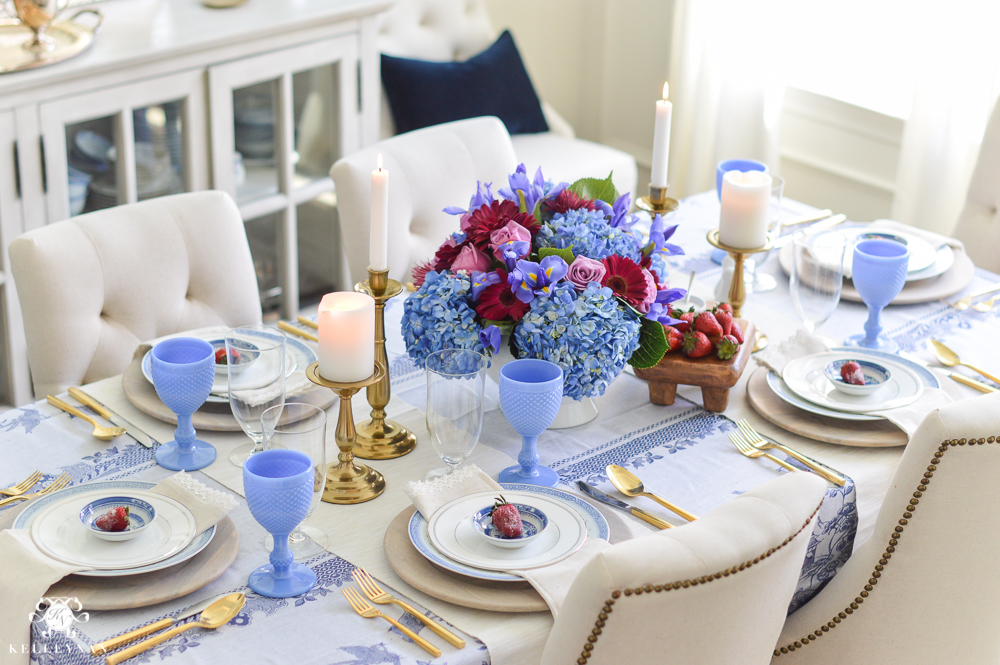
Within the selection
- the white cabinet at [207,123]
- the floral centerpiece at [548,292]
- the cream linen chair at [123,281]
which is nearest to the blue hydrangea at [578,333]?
the floral centerpiece at [548,292]

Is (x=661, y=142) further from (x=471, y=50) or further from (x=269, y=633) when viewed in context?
(x=471, y=50)

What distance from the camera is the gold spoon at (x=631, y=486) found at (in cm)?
121

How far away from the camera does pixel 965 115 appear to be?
9.03 feet

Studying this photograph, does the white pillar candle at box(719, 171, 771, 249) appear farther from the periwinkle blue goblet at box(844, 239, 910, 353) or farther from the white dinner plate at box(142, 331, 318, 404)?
the white dinner plate at box(142, 331, 318, 404)

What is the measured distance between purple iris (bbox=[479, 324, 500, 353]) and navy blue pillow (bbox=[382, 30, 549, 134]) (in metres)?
1.80

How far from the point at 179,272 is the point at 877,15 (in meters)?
2.32

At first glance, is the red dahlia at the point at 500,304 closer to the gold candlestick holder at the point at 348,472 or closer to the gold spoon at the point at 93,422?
the gold candlestick holder at the point at 348,472

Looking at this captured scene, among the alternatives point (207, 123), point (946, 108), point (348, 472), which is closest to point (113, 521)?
point (348, 472)

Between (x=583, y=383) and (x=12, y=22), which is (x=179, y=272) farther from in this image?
(x=12, y=22)

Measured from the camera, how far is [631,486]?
1.26 meters

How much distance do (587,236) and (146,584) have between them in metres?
0.68

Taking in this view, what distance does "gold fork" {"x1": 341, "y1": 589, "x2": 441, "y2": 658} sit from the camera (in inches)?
38.7

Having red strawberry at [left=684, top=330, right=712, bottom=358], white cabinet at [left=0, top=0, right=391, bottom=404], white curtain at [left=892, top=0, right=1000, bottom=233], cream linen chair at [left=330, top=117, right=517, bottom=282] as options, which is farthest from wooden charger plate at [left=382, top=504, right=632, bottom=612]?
white curtain at [left=892, top=0, right=1000, bottom=233]

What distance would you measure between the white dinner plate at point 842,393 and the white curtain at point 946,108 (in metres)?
1.52
